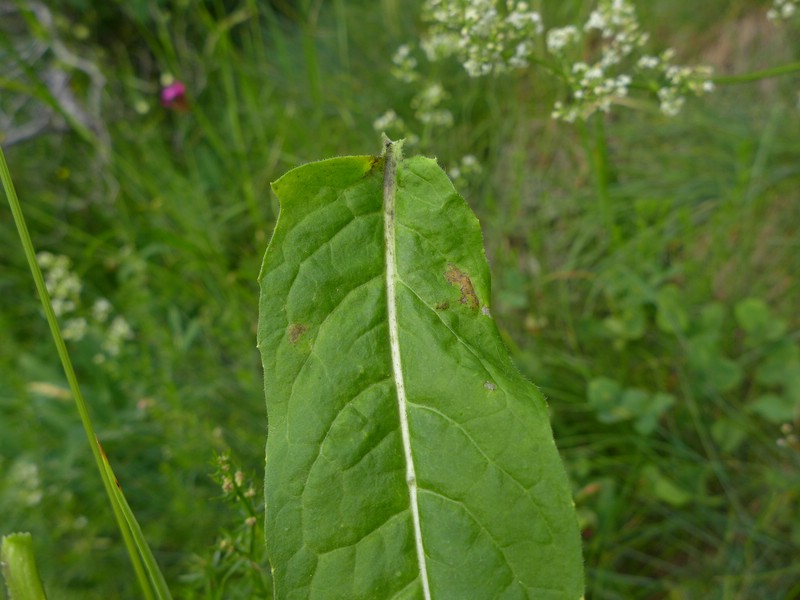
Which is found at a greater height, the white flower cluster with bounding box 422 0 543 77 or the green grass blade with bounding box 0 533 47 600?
the white flower cluster with bounding box 422 0 543 77

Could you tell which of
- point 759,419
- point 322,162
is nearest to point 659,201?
point 759,419

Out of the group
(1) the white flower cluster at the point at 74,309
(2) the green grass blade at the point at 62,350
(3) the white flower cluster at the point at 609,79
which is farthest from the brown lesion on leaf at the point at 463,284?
(1) the white flower cluster at the point at 74,309

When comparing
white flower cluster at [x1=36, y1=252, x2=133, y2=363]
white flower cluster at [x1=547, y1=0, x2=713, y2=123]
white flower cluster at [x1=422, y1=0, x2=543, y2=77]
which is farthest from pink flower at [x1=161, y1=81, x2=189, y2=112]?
white flower cluster at [x1=547, y1=0, x2=713, y2=123]

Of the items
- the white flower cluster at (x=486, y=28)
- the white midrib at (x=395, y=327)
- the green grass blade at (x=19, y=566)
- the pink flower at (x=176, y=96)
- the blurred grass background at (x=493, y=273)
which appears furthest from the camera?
the pink flower at (x=176, y=96)

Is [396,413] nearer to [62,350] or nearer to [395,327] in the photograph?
[395,327]

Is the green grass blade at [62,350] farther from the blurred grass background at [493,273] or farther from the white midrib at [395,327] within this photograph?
the white midrib at [395,327]

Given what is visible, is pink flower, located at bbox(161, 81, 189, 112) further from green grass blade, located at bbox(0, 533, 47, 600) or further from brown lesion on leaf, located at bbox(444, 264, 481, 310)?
green grass blade, located at bbox(0, 533, 47, 600)

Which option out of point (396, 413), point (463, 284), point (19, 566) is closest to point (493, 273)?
point (463, 284)

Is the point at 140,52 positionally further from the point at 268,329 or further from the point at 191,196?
the point at 268,329
